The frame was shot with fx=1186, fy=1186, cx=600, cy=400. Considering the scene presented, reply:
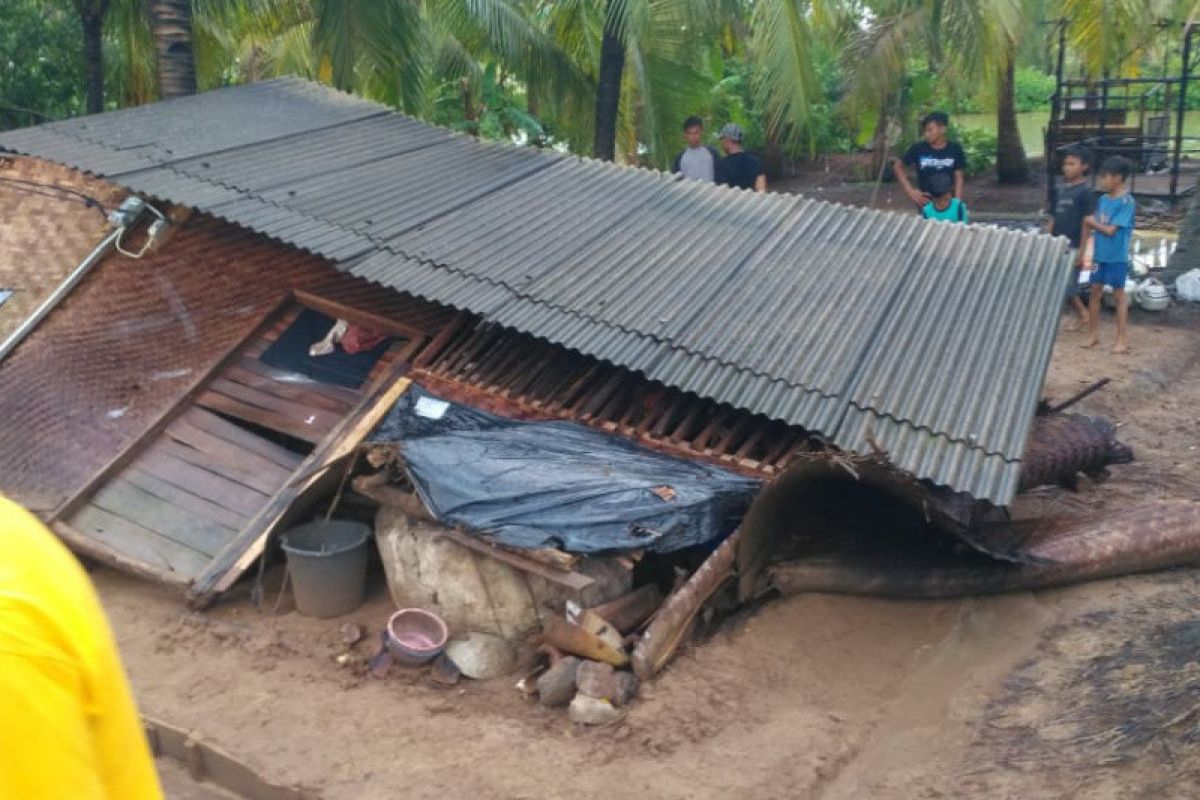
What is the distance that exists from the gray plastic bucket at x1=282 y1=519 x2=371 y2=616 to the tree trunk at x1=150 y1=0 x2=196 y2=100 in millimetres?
6219

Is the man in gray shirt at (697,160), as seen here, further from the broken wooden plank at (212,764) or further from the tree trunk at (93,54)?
the broken wooden plank at (212,764)

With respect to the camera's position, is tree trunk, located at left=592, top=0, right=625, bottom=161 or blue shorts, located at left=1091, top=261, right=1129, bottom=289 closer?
blue shorts, located at left=1091, top=261, right=1129, bottom=289

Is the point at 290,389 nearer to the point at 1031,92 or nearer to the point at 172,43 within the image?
the point at 172,43

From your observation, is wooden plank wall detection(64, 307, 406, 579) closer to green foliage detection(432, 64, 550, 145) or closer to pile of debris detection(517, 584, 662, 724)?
pile of debris detection(517, 584, 662, 724)

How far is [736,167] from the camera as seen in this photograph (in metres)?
10.8

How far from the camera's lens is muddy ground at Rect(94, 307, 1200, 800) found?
4.63 meters

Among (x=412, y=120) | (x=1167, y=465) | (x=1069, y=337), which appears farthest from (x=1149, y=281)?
(x=412, y=120)

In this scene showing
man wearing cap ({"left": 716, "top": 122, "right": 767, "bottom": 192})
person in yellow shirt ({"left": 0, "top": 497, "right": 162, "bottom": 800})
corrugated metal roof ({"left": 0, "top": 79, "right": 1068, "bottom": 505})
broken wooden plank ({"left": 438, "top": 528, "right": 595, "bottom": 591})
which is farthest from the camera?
man wearing cap ({"left": 716, "top": 122, "right": 767, "bottom": 192})

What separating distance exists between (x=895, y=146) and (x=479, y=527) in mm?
19180

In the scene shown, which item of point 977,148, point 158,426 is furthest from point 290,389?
point 977,148

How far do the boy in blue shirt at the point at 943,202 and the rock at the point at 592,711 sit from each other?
6362 mm

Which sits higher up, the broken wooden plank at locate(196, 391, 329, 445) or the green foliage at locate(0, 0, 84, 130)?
the green foliage at locate(0, 0, 84, 130)

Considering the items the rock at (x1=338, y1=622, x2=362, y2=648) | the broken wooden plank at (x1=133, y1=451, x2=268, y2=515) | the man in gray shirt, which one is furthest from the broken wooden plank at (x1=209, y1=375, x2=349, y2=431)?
the man in gray shirt

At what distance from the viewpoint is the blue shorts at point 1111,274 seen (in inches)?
416
